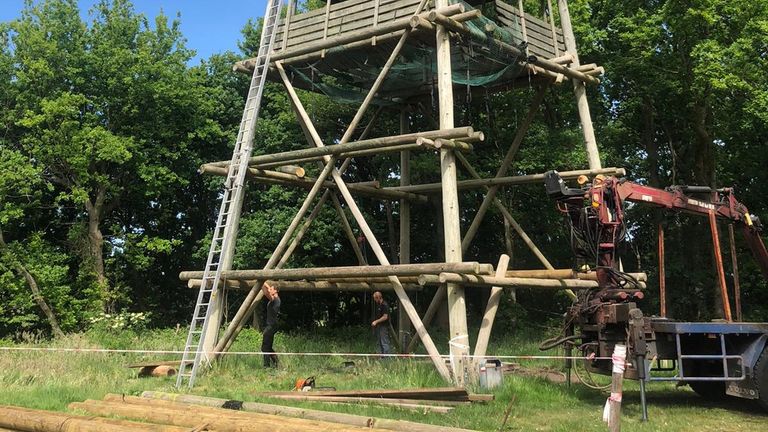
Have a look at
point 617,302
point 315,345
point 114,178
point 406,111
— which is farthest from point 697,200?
point 114,178

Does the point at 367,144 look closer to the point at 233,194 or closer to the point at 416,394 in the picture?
the point at 233,194

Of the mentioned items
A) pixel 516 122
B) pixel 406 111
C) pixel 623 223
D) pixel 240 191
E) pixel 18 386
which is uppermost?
pixel 516 122

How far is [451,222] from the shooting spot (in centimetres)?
1168

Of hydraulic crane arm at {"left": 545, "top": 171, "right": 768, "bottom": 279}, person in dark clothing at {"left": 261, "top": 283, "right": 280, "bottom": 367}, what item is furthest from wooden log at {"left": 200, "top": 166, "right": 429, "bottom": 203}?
hydraulic crane arm at {"left": 545, "top": 171, "right": 768, "bottom": 279}

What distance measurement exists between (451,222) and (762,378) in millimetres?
5340

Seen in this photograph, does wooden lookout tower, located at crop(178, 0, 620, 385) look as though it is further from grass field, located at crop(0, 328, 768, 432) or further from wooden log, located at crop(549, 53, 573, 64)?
grass field, located at crop(0, 328, 768, 432)

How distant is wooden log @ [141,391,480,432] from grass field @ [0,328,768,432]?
660 millimetres

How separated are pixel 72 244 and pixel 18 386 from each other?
53.5ft

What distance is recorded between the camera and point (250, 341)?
70.3 ft

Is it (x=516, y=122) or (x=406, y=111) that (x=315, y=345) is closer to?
(x=406, y=111)

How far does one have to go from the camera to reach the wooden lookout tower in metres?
11.7

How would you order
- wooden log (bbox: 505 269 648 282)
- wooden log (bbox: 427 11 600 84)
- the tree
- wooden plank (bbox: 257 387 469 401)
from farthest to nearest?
the tree, wooden log (bbox: 505 269 648 282), wooden log (bbox: 427 11 600 84), wooden plank (bbox: 257 387 469 401)

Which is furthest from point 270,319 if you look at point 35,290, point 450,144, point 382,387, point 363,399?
point 35,290

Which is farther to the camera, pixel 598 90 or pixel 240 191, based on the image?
pixel 598 90
